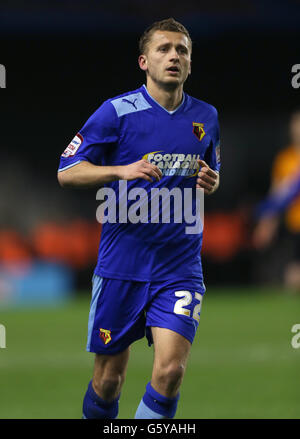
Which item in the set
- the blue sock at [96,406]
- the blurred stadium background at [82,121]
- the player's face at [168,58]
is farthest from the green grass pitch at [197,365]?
the player's face at [168,58]

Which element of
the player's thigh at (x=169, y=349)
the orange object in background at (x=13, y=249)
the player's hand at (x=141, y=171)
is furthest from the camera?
the orange object in background at (x=13, y=249)

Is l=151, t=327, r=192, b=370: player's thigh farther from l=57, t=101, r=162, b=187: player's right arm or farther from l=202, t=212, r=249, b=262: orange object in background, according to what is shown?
l=202, t=212, r=249, b=262: orange object in background

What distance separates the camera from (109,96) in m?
18.0

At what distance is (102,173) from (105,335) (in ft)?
3.23

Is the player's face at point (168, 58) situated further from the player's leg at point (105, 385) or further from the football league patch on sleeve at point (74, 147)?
the player's leg at point (105, 385)

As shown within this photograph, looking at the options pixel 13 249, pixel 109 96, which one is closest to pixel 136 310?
pixel 13 249

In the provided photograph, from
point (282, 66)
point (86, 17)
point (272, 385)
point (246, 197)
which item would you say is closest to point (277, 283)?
point (246, 197)

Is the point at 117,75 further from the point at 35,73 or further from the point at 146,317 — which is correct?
the point at 146,317

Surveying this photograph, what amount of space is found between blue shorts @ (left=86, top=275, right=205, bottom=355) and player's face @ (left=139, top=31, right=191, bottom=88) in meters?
1.17

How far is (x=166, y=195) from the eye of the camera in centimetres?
562

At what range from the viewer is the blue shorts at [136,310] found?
18.1 ft

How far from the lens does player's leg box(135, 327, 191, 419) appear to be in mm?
5343

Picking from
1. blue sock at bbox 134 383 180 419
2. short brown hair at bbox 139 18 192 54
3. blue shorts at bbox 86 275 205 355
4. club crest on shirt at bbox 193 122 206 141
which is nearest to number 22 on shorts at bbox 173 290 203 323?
blue shorts at bbox 86 275 205 355

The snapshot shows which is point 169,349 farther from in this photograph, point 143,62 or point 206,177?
point 143,62
